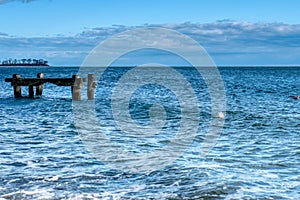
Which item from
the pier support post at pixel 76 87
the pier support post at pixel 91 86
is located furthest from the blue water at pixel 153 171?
the pier support post at pixel 91 86

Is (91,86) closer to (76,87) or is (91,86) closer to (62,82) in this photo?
(76,87)

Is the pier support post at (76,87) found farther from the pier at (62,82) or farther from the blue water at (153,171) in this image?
the blue water at (153,171)

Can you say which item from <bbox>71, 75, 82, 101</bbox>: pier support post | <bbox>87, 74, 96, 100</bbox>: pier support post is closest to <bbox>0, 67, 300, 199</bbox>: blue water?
<bbox>71, 75, 82, 101</bbox>: pier support post

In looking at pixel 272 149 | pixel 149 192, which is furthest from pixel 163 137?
pixel 149 192

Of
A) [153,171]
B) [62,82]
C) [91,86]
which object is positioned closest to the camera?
[153,171]

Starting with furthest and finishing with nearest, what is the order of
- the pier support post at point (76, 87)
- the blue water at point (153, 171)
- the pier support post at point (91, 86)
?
the pier support post at point (91, 86), the pier support post at point (76, 87), the blue water at point (153, 171)

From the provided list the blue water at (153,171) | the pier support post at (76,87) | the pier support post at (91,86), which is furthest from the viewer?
the pier support post at (91,86)

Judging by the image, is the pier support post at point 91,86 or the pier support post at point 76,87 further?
the pier support post at point 91,86

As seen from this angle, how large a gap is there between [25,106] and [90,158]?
17.1 meters

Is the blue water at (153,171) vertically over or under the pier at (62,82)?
under

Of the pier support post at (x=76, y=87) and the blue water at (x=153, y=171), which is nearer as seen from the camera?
the blue water at (x=153, y=171)

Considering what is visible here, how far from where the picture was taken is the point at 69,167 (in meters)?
12.0

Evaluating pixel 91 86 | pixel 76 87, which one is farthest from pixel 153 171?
pixel 91 86

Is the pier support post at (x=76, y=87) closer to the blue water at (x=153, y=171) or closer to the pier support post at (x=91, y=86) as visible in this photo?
the pier support post at (x=91, y=86)
